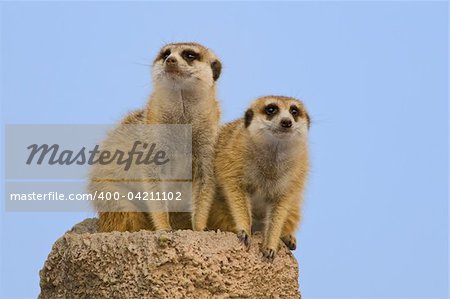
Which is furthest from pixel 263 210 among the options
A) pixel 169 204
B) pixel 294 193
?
pixel 169 204

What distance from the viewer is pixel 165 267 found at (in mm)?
5441

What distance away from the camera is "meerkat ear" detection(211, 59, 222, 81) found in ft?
Answer: 21.1

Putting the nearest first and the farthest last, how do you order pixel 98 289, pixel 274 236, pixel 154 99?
1. pixel 98 289
2. pixel 274 236
3. pixel 154 99

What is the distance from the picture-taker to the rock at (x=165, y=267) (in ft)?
17.8

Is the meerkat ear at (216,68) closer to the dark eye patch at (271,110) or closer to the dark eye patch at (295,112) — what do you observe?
the dark eye patch at (271,110)

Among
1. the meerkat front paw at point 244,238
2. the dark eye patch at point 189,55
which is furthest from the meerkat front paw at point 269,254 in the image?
the dark eye patch at point 189,55

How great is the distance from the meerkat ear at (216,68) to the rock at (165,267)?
119cm

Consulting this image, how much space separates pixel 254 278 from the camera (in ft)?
18.7

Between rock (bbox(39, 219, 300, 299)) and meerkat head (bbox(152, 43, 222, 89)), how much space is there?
1.12 m

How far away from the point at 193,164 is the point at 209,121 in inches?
12.4

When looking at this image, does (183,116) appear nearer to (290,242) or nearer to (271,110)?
(271,110)

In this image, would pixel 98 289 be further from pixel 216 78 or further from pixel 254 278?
pixel 216 78

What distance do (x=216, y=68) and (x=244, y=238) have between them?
1.29 meters

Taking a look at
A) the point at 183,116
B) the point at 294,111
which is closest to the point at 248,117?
the point at 294,111
